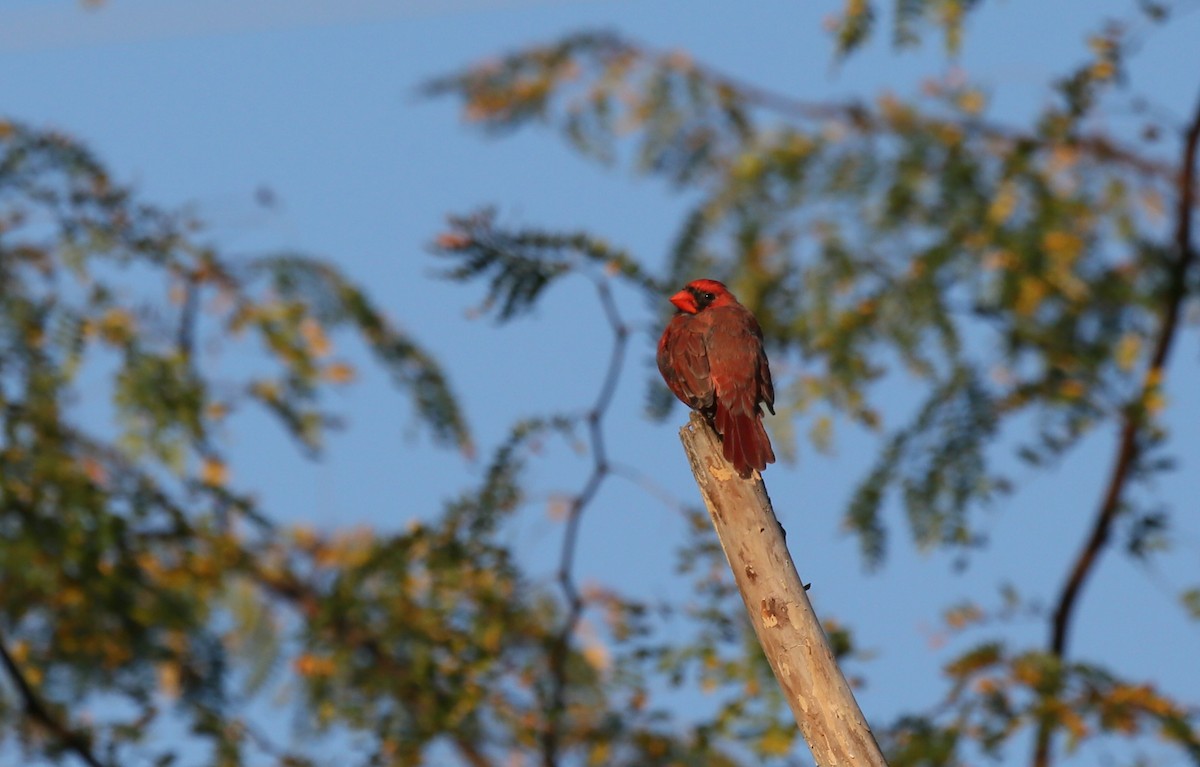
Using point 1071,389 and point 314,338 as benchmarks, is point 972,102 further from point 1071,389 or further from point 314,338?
point 314,338

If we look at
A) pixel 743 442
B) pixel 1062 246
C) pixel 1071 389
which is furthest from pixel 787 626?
pixel 1062 246

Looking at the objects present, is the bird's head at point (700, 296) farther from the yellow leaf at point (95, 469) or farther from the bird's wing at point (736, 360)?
the yellow leaf at point (95, 469)

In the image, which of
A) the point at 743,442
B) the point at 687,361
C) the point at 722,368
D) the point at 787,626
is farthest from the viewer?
the point at 687,361

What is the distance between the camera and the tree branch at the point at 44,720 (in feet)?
18.0

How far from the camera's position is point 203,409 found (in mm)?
5848

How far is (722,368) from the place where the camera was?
4250 millimetres

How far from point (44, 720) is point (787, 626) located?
3356mm

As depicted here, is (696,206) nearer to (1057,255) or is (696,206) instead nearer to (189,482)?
(1057,255)

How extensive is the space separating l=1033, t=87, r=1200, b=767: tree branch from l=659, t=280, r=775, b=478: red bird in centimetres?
189

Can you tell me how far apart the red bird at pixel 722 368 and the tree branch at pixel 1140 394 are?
1888mm

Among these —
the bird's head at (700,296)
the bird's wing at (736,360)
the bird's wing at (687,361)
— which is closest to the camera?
the bird's wing at (736,360)

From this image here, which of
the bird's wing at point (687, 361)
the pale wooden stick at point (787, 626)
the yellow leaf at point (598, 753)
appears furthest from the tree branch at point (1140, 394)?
the pale wooden stick at point (787, 626)

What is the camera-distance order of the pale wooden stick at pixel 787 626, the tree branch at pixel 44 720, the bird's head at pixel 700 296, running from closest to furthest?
the pale wooden stick at pixel 787 626 → the bird's head at pixel 700 296 → the tree branch at pixel 44 720

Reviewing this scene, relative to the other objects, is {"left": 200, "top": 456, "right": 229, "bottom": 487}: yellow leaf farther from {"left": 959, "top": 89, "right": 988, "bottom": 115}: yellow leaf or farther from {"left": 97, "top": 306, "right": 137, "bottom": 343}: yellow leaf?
{"left": 959, "top": 89, "right": 988, "bottom": 115}: yellow leaf
